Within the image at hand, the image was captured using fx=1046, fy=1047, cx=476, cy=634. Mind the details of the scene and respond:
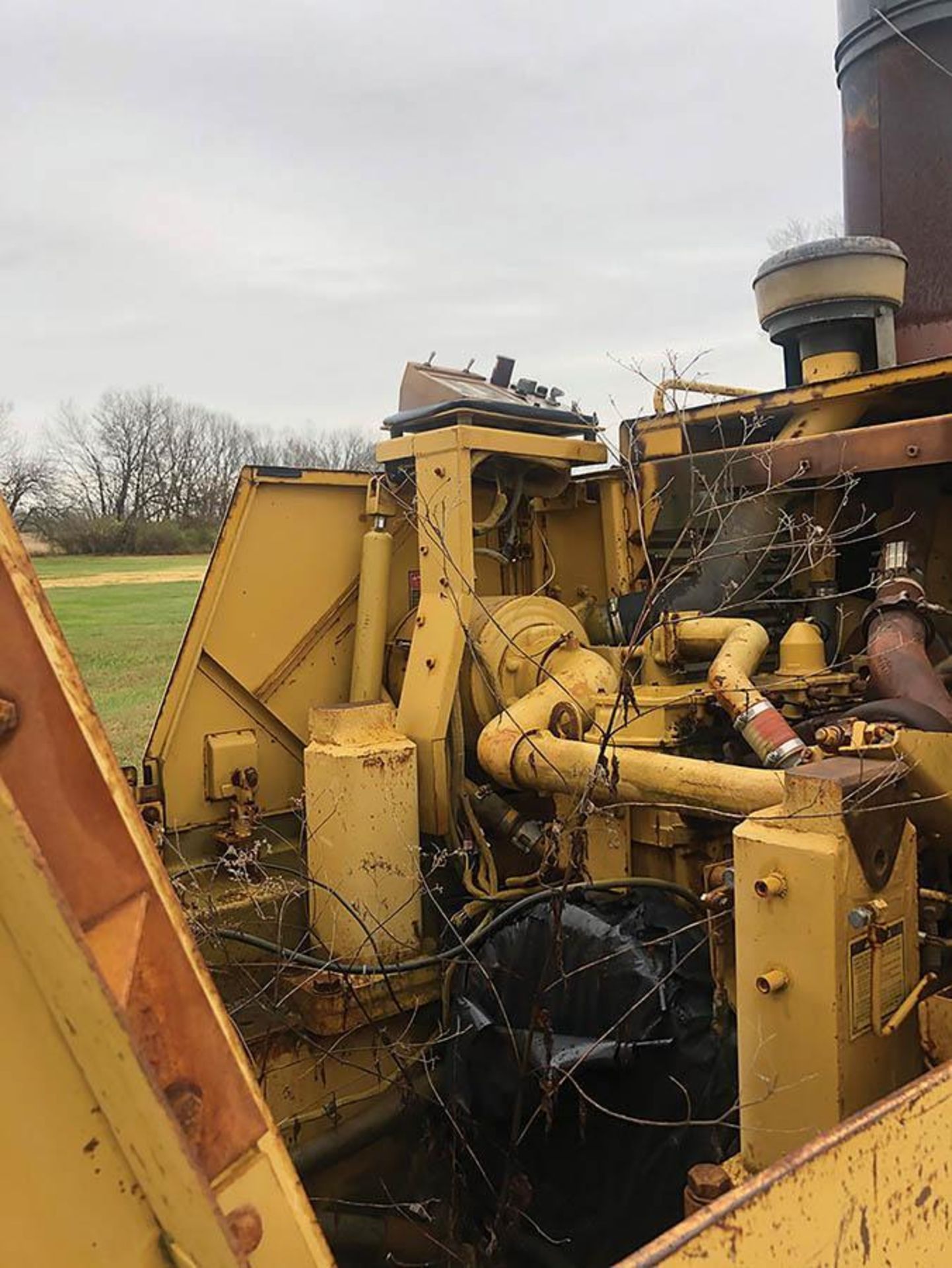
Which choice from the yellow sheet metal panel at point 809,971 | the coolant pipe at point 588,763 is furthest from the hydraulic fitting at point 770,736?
the yellow sheet metal panel at point 809,971

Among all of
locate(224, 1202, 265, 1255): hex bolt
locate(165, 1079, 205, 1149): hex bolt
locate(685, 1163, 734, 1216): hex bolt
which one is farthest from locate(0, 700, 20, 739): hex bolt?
locate(685, 1163, 734, 1216): hex bolt

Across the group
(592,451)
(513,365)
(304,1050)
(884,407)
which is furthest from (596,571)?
(304,1050)

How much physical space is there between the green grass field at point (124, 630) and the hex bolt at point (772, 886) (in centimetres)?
794

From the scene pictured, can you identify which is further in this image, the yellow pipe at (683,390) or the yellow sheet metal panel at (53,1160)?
the yellow pipe at (683,390)

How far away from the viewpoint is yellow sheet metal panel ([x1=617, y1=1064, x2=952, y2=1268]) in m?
1.15

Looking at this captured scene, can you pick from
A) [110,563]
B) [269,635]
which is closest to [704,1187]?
[269,635]

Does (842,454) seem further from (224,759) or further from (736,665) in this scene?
(224,759)

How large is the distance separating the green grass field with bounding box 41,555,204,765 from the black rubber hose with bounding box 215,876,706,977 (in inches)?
250

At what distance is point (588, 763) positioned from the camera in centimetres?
299

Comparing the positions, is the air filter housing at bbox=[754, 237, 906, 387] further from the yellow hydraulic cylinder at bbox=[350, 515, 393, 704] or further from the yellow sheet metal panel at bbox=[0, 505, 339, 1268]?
the yellow sheet metal panel at bbox=[0, 505, 339, 1268]

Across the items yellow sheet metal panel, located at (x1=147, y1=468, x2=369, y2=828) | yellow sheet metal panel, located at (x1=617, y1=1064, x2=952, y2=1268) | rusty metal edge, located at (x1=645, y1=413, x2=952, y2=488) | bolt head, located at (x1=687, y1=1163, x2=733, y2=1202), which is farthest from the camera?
yellow sheet metal panel, located at (x1=147, y1=468, x2=369, y2=828)

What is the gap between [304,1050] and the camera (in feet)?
10.5

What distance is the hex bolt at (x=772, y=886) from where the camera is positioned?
1.95 m

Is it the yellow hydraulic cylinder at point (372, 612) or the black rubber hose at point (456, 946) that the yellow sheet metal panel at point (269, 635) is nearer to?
the yellow hydraulic cylinder at point (372, 612)
